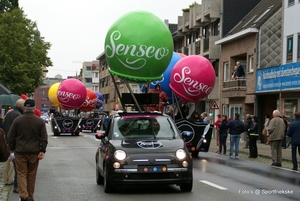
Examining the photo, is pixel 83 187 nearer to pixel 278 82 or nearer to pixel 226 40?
pixel 278 82

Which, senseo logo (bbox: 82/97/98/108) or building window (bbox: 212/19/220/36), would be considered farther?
senseo logo (bbox: 82/97/98/108)

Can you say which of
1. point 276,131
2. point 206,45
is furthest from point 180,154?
point 206,45

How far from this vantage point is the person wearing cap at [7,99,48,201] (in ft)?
31.9

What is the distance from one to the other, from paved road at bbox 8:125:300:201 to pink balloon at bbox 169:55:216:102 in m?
3.41

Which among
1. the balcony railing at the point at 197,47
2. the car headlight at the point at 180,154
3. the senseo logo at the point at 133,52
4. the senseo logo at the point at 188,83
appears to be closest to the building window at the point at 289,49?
the senseo logo at the point at 188,83

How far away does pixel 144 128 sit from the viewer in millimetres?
12125

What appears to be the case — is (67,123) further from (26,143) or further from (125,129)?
(26,143)

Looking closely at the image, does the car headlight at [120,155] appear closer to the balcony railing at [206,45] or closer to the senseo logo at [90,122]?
the senseo logo at [90,122]

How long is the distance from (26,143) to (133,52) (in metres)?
7.03

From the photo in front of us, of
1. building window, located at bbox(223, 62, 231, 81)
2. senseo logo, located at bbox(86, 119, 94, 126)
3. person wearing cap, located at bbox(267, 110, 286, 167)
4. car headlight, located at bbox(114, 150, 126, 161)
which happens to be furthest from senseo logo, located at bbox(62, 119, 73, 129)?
car headlight, located at bbox(114, 150, 126, 161)

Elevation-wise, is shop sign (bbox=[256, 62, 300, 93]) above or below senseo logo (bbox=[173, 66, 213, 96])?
above

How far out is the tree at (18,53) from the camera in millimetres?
53062

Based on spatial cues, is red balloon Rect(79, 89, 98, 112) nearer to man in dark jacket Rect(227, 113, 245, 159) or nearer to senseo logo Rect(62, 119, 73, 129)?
senseo logo Rect(62, 119, 73, 129)

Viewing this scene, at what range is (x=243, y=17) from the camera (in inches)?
1775
